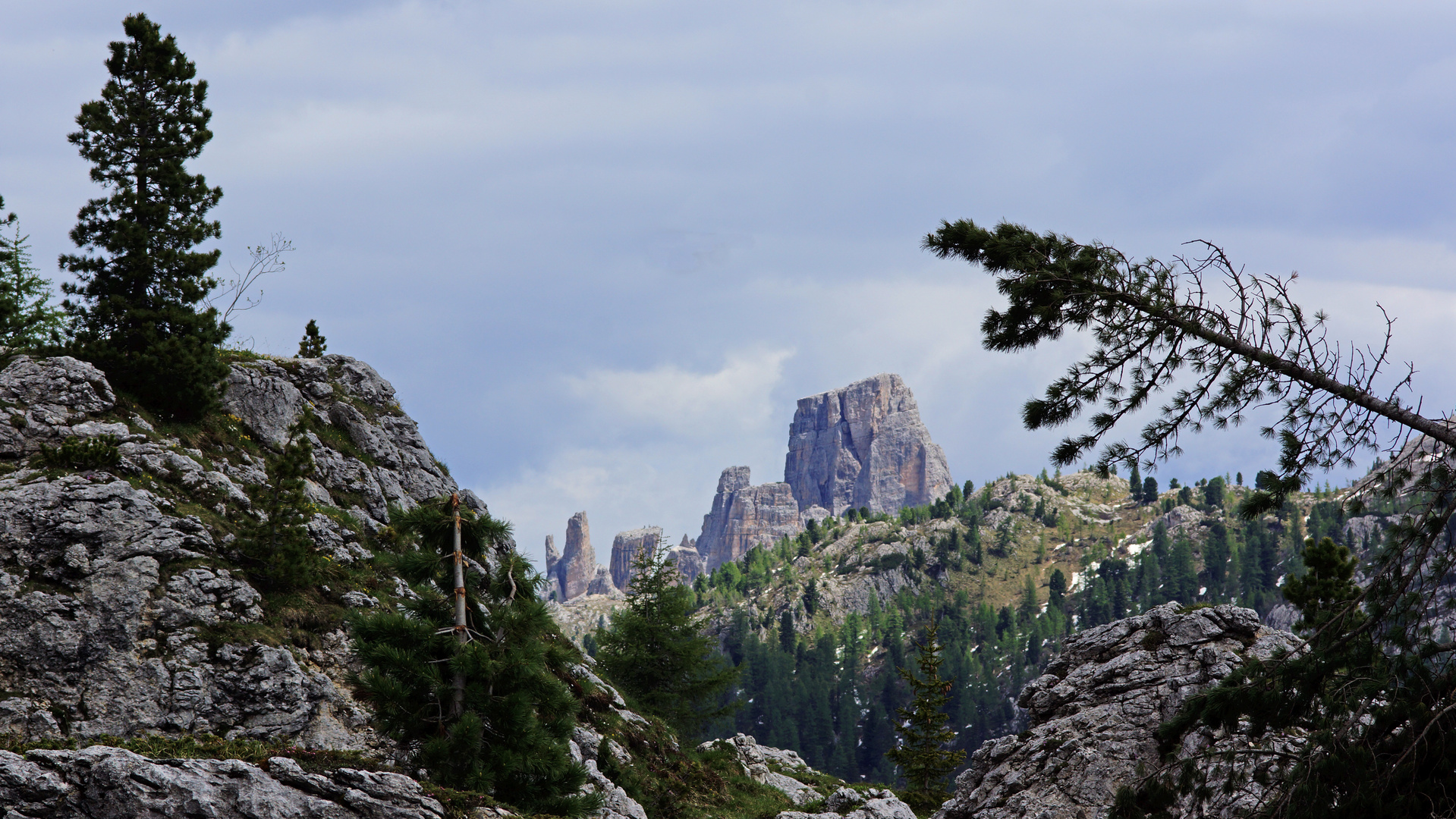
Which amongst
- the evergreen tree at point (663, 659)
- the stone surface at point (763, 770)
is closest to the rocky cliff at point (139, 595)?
the evergreen tree at point (663, 659)

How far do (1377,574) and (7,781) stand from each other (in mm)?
17495

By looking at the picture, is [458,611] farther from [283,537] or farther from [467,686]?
[283,537]

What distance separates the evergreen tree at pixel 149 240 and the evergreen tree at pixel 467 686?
1639cm

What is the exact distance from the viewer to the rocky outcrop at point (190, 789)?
35.8 feet

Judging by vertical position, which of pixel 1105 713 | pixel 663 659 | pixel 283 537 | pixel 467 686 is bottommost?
pixel 1105 713

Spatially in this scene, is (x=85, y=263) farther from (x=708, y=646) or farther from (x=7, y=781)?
(x=708, y=646)

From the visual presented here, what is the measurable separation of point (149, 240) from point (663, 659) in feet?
92.2

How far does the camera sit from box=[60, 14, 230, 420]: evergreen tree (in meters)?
29.9

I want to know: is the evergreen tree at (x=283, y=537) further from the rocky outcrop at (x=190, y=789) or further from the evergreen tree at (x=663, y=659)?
the evergreen tree at (x=663, y=659)

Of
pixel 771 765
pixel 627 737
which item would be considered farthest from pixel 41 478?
pixel 771 765

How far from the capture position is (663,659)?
43.5m

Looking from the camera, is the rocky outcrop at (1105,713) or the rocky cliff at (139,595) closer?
the rocky outcrop at (1105,713)

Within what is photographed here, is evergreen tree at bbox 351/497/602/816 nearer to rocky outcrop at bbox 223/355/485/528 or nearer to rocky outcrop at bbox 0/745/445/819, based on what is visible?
rocky outcrop at bbox 0/745/445/819

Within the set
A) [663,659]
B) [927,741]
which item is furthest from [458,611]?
[927,741]
